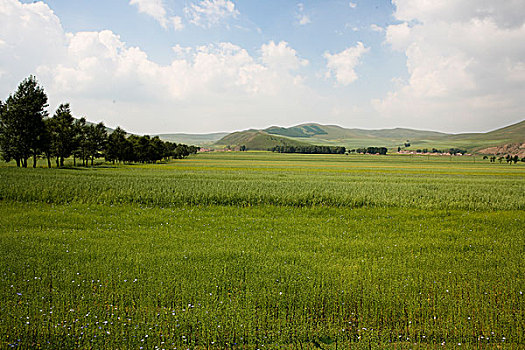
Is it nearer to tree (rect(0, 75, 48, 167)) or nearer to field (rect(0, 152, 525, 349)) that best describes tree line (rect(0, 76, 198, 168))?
tree (rect(0, 75, 48, 167))

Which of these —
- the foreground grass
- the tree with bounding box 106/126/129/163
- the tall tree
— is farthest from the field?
the tree with bounding box 106/126/129/163

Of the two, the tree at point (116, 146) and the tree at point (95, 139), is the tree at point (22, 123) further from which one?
the tree at point (116, 146)

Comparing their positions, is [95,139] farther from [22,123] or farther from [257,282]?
[257,282]

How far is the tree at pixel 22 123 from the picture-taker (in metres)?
57.5

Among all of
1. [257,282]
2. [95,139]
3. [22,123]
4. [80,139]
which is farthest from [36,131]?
[257,282]

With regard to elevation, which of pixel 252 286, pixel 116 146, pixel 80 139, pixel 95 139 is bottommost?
pixel 252 286

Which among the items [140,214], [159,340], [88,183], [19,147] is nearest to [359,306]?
[159,340]

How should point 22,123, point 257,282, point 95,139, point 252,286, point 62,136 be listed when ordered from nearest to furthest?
point 252,286 < point 257,282 < point 22,123 < point 62,136 < point 95,139

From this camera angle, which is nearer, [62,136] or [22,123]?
[22,123]

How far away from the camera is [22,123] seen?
58125 mm

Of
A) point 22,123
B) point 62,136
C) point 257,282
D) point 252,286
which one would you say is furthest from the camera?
point 62,136

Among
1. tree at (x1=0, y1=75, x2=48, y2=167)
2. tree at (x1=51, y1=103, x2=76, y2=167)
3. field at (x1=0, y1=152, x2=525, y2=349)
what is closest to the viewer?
field at (x1=0, y1=152, x2=525, y2=349)

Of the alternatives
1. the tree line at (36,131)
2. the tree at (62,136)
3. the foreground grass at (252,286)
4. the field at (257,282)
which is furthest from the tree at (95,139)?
the foreground grass at (252,286)

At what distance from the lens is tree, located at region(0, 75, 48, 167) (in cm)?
5747
